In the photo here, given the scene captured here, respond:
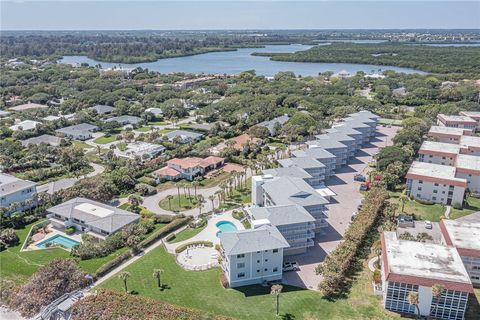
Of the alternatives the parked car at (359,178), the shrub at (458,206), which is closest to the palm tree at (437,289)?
the shrub at (458,206)

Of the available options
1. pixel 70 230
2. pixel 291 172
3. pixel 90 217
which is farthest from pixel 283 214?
pixel 70 230

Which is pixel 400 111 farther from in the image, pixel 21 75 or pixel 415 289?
pixel 21 75

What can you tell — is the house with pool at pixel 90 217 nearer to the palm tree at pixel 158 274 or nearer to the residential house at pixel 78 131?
the palm tree at pixel 158 274

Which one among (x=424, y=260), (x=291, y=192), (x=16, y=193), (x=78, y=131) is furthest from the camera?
(x=78, y=131)

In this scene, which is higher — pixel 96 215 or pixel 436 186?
pixel 436 186

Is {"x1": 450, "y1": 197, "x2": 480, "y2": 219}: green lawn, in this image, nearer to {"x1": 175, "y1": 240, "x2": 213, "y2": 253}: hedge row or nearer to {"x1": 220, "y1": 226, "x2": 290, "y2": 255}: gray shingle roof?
{"x1": 220, "y1": 226, "x2": 290, "y2": 255}: gray shingle roof

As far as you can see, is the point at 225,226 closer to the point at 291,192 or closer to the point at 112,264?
the point at 291,192

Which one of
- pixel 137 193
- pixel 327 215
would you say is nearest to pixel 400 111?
pixel 327 215
